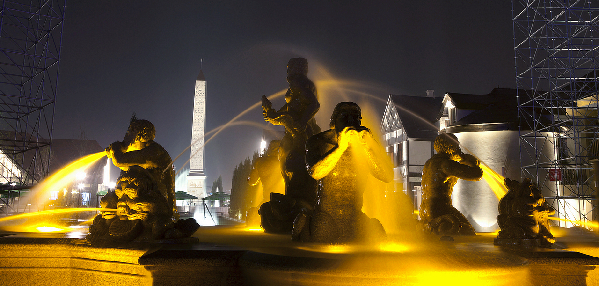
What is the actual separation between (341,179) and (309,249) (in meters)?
0.99

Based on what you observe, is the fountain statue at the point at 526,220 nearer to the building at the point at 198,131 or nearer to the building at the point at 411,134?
→ the building at the point at 411,134

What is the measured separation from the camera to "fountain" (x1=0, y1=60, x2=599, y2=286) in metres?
3.61

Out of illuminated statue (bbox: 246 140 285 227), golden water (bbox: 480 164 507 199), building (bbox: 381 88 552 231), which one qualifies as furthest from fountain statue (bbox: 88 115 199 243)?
building (bbox: 381 88 552 231)

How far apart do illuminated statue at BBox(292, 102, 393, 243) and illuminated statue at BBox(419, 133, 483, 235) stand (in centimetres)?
216

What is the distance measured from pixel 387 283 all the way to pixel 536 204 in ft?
10.4

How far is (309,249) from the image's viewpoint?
468 centimetres

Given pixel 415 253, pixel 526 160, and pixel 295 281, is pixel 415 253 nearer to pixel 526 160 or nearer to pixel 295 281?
pixel 295 281

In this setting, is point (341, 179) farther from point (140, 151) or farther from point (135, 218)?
point (140, 151)

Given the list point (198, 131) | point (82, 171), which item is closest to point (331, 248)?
point (82, 171)

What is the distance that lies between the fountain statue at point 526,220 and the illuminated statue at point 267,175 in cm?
471

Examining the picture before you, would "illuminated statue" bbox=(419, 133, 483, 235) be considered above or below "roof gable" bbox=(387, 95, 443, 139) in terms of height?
below

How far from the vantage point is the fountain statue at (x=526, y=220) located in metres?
5.39

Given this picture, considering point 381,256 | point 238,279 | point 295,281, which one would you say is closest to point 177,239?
point 238,279

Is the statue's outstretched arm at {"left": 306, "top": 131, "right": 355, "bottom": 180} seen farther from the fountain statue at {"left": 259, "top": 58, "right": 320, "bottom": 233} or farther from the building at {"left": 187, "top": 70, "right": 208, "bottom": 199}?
the building at {"left": 187, "top": 70, "right": 208, "bottom": 199}
